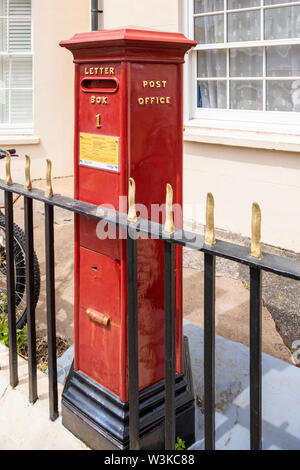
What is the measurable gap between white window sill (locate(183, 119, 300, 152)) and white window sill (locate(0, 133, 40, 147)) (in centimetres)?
344

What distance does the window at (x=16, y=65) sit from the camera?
8430 mm

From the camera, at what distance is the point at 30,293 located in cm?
226

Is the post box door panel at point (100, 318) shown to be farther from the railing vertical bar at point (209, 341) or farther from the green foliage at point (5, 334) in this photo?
the green foliage at point (5, 334)

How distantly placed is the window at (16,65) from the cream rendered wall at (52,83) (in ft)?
0.59

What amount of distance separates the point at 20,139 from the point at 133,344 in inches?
292

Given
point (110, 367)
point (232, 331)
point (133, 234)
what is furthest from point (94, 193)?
point (232, 331)

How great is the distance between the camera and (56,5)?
852 centimetres

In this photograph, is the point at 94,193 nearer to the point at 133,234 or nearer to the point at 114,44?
the point at 133,234

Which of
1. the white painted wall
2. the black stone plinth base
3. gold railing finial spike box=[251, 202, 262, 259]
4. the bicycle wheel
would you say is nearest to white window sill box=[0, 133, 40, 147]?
the white painted wall

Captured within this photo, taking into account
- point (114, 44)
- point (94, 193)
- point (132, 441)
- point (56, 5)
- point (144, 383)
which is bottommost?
point (132, 441)

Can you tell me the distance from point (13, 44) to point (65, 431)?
7.84 metres

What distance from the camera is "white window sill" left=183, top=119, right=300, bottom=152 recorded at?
5.23m

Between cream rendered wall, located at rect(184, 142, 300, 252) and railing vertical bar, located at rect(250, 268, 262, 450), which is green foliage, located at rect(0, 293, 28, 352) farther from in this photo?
cream rendered wall, located at rect(184, 142, 300, 252)

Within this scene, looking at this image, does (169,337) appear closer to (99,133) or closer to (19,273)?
(99,133)
